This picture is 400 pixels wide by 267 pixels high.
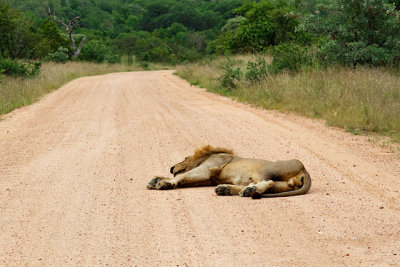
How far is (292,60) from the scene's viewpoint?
1530 cm

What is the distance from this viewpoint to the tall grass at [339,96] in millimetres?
9414

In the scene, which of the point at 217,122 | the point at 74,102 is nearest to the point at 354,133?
the point at 217,122

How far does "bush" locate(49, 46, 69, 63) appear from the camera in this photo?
34931 millimetres

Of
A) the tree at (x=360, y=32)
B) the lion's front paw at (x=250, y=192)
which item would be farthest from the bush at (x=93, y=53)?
the lion's front paw at (x=250, y=192)

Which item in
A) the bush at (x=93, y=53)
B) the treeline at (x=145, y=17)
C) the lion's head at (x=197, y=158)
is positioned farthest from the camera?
the treeline at (x=145, y=17)

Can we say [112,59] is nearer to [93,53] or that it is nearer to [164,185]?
[93,53]

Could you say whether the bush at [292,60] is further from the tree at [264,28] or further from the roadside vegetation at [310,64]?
the tree at [264,28]

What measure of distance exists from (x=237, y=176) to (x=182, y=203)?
788 mm

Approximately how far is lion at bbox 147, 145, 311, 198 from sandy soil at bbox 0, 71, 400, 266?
0.15m

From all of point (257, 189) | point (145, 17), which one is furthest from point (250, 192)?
point (145, 17)

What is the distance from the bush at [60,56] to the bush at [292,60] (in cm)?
2317

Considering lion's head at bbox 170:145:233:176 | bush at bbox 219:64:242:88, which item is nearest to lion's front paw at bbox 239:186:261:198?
lion's head at bbox 170:145:233:176

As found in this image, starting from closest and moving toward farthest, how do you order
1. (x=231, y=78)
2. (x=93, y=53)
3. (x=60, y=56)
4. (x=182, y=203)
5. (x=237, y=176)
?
(x=182, y=203) → (x=237, y=176) → (x=231, y=78) → (x=60, y=56) → (x=93, y=53)

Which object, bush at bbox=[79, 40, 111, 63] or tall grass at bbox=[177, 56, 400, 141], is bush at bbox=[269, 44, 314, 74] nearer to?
tall grass at bbox=[177, 56, 400, 141]
